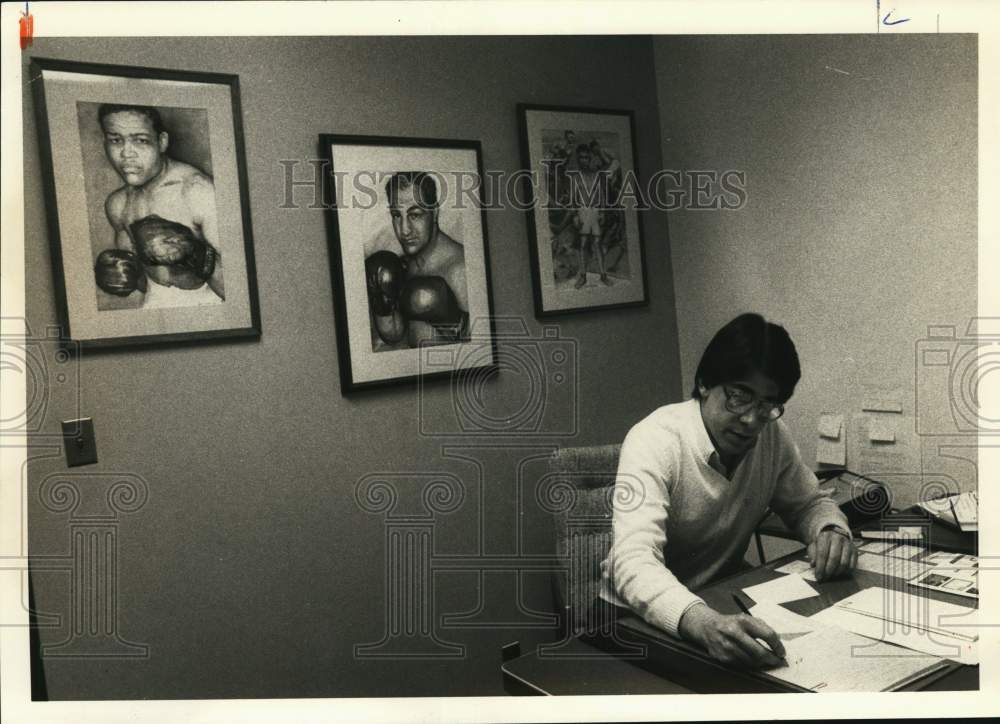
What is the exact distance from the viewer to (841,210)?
135 centimetres

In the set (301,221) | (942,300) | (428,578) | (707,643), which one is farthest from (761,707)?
(301,221)

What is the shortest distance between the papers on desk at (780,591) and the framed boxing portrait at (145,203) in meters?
1.00

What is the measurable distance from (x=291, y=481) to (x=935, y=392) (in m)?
1.21

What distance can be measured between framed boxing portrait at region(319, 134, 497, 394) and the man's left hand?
2.24ft

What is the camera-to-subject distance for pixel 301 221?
1.31 m

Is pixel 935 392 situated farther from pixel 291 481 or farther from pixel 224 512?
pixel 224 512

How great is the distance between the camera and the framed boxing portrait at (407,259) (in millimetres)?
1312

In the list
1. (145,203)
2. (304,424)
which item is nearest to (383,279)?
(304,424)

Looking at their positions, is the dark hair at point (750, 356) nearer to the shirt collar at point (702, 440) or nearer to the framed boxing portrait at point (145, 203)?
the shirt collar at point (702, 440)

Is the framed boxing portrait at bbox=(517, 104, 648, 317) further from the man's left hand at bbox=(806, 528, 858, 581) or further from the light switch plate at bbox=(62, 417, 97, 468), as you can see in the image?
the light switch plate at bbox=(62, 417, 97, 468)

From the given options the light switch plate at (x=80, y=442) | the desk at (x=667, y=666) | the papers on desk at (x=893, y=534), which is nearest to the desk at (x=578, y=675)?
the desk at (x=667, y=666)

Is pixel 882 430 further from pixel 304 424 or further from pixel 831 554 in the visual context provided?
pixel 304 424

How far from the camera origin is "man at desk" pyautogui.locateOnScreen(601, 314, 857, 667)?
4.33 ft

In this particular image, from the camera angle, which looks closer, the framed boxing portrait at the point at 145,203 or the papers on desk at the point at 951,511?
the framed boxing portrait at the point at 145,203
